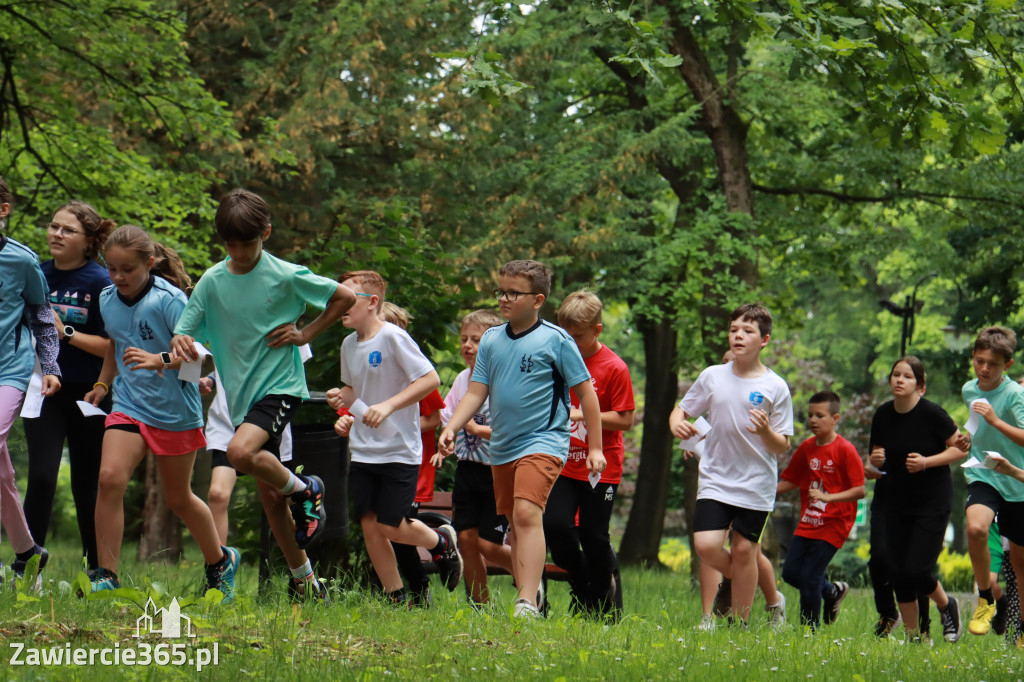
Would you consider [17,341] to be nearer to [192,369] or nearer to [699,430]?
[192,369]

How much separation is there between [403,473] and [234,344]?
1483 mm

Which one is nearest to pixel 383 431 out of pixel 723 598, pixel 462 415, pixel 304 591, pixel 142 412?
pixel 462 415

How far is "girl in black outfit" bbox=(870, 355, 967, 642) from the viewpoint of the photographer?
27.7ft

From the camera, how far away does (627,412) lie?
7.38 meters

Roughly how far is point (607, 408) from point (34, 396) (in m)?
3.46

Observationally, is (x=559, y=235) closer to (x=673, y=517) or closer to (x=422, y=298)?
(x=422, y=298)

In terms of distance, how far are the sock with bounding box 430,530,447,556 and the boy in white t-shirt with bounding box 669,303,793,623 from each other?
1627 millimetres

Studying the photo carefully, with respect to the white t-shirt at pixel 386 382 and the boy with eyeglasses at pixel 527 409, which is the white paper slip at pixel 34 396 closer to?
the white t-shirt at pixel 386 382

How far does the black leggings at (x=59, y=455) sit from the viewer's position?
679 cm

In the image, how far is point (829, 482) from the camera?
927cm

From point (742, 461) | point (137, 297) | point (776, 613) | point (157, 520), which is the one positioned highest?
point (137, 297)

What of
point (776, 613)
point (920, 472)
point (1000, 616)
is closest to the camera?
point (920, 472)

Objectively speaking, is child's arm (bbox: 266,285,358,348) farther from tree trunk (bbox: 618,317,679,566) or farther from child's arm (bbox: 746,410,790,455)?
tree trunk (bbox: 618,317,679,566)

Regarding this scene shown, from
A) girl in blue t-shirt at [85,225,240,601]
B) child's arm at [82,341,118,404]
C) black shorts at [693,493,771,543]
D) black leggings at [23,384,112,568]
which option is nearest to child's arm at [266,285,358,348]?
girl in blue t-shirt at [85,225,240,601]
